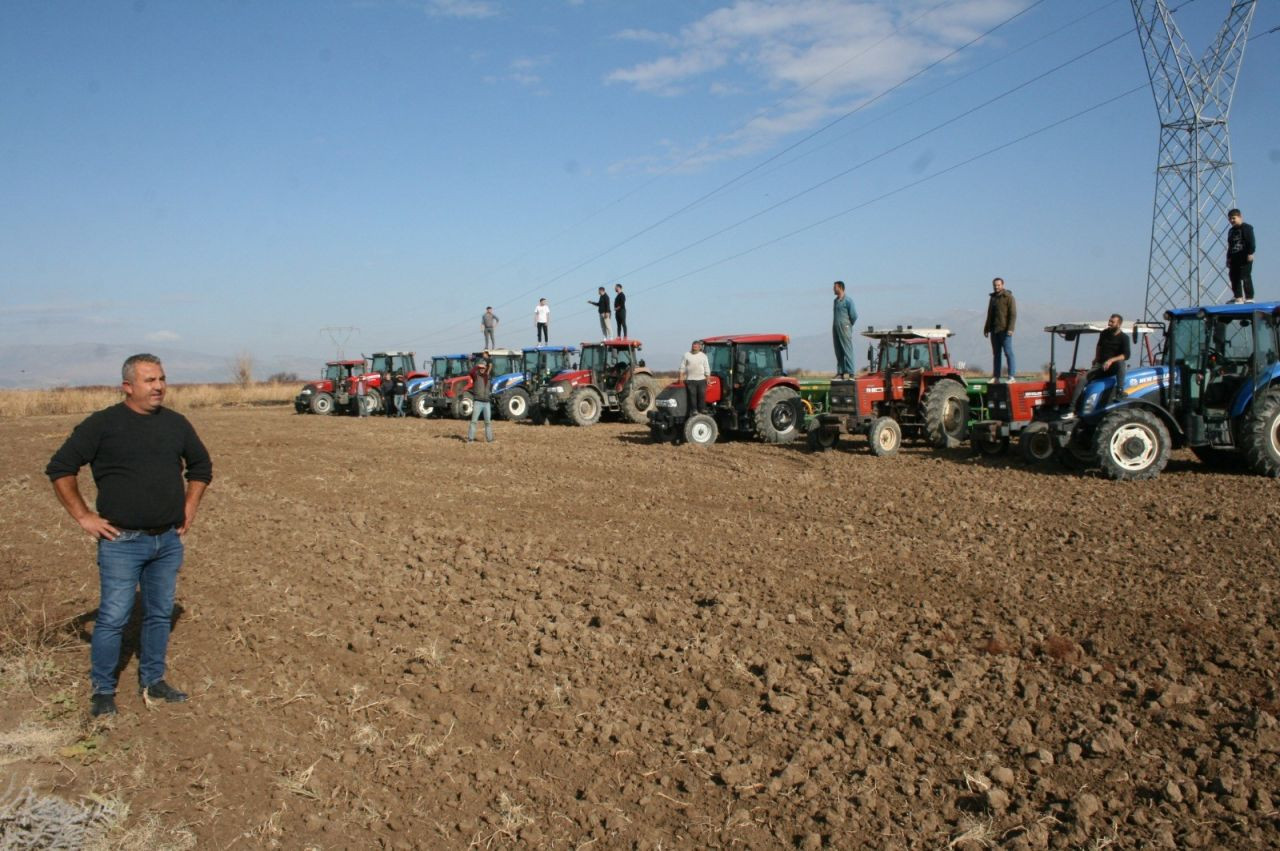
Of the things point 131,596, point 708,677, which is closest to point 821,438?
point 708,677

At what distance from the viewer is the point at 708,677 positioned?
467 cm

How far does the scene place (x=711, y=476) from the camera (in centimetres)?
1112

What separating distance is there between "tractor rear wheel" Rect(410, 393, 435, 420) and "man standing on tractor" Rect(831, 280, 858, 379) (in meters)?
14.2

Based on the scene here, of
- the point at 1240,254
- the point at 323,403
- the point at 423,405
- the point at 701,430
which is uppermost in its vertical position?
the point at 1240,254

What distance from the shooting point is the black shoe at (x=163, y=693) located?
450cm

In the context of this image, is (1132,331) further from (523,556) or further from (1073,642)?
(523,556)

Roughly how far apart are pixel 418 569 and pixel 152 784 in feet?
10.7

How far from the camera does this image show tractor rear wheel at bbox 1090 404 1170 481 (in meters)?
9.52

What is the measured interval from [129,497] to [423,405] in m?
21.2

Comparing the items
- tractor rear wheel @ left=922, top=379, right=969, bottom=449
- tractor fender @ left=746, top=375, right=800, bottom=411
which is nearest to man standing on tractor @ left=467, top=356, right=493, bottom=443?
tractor fender @ left=746, top=375, right=800, bottom=411

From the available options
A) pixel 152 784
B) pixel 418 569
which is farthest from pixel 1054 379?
pixel 152 784

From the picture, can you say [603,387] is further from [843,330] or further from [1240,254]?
[1240,254]

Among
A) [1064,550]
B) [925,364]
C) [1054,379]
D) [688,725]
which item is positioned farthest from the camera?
[925,364]

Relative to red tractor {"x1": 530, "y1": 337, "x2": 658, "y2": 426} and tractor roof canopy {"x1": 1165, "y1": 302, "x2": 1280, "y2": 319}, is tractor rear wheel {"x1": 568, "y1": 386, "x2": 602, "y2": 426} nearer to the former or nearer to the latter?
red tractor {"x1": 530, "y1": 337, "x2": 658, "y2": 426}
